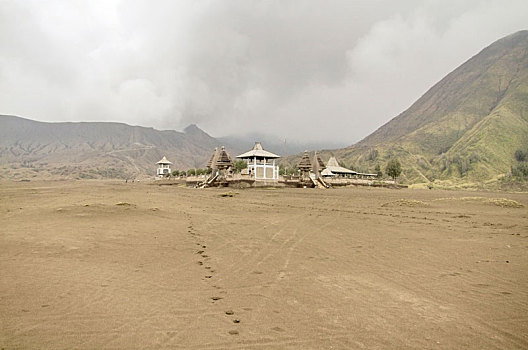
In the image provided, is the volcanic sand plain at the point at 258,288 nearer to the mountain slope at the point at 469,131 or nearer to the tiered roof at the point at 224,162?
the tiered roof at the point at 224,162

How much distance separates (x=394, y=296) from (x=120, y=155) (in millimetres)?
196134

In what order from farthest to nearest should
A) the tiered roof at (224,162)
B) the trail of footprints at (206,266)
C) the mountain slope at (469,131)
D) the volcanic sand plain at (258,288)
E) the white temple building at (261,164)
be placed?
the mountain slope at (469,131)
the white temple building at (261,164)
the tiered roof at (224,162)
the trail of footprints at (206,266)
the volcanic sand plain at (258,288)

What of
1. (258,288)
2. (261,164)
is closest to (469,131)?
(261,164)

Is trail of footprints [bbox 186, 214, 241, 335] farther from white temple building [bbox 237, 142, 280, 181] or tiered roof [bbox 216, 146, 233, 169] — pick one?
white temple building [bbox 237, 142, 280, 181]

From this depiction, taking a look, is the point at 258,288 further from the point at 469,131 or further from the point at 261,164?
the point at 469,131

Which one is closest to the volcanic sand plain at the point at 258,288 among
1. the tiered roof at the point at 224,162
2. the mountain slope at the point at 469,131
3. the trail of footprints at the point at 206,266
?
the trail of footprints at the point at 206,266

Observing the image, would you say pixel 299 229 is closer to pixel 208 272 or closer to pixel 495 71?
pixel 208 272

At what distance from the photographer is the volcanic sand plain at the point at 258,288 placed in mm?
3908

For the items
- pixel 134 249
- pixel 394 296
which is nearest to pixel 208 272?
pixel 134 249

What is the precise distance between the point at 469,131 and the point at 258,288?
128051mm

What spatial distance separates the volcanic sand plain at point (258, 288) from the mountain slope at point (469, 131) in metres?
73.8

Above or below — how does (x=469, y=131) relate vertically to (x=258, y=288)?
above

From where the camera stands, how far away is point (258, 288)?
5789mm

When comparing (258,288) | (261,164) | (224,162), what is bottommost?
(258,288)
